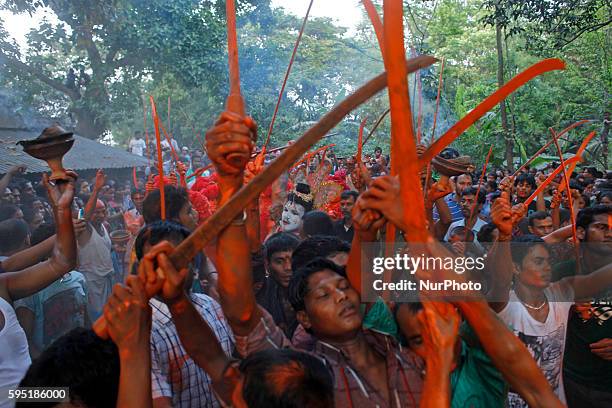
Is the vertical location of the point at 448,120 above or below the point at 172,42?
above

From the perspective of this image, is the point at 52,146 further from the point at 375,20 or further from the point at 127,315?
the point at 375,20

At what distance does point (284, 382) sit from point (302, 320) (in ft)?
1.89

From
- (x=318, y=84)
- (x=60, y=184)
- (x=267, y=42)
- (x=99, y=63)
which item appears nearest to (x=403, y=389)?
(x=60, y=184)

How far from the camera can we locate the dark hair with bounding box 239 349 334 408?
4.38ft

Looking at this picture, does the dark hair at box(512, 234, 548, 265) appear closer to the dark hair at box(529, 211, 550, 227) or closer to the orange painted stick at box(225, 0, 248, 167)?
the dark hair at box(529, 211, 550, 227)

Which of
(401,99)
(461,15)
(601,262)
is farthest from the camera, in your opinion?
(461,15)

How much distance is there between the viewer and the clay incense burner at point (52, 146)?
220 cm

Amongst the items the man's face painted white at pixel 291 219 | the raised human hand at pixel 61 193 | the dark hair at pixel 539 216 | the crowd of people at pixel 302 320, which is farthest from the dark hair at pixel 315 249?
the man's face painted white at pixel 291 219

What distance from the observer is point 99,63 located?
11531mm

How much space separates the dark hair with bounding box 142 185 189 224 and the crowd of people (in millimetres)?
11

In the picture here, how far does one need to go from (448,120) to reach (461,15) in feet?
14.3

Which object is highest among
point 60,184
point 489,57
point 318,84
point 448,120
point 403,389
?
point 489,57

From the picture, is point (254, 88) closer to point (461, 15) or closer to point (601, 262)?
point (461, 15)

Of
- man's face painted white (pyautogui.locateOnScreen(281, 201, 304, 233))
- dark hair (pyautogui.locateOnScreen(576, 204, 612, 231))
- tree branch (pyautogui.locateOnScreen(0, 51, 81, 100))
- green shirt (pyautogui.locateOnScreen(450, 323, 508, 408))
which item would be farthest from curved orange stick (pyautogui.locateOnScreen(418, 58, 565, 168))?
tree branch (pyautogui.locateOnScreen(0, 51, 81, 100))
